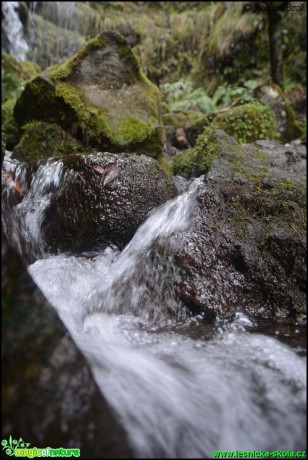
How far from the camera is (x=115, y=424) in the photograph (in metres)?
1.20

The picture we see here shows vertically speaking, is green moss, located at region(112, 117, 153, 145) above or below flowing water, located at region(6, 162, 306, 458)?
above

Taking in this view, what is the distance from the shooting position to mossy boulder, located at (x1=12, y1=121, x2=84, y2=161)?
520cm

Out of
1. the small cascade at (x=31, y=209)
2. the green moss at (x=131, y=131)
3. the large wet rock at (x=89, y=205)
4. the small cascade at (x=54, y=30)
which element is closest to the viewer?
the large wet rock at (x=89, y=205)

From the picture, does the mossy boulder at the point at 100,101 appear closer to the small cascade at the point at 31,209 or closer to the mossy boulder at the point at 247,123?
the mossy boulder at the point at 247,123

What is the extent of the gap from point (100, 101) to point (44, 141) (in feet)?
3.79

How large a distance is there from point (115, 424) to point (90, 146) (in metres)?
4.70

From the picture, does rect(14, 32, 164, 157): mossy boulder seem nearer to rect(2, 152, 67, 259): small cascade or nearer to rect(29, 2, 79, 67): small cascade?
rect(2, 152, 67, 259): small cascade

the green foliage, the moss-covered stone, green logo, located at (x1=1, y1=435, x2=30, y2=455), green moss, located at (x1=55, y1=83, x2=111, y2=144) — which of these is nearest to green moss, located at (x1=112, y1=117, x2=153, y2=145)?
green moss, located at (x1=55, y1=83, x2=111, y2=144)

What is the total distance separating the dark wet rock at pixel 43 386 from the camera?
1.04 m

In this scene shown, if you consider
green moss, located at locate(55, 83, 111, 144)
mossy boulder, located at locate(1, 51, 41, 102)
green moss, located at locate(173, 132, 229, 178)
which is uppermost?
mossy boulder, located at locate(1, 51, 41, 102)

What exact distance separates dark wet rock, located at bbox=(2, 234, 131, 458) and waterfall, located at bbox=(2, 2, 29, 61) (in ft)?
63.5

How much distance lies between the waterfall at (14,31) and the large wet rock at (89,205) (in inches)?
663

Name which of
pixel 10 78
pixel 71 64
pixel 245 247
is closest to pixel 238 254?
pixel 245 247

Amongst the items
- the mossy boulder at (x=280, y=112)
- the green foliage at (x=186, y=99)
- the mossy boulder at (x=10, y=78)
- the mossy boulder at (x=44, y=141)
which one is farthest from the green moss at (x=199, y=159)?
the green foliage at (x=186, y=99)
